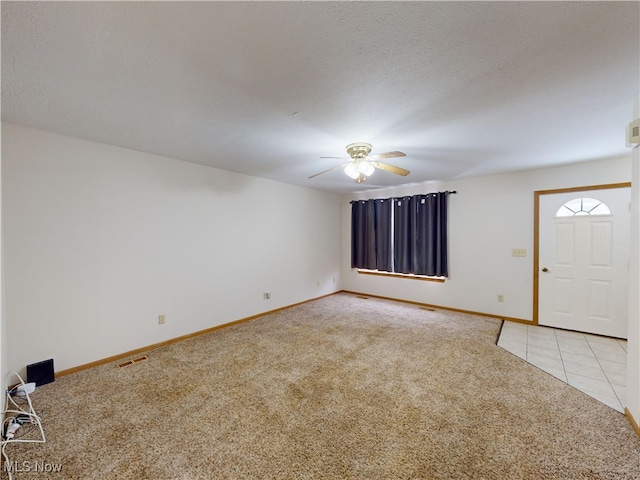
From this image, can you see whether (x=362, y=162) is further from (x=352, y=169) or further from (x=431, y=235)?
(x=431, y=235)

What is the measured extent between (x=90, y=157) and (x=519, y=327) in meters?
5.98

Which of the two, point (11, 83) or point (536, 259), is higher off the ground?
point (11, 83)

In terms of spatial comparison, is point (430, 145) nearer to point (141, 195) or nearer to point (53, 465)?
point (141, 195)

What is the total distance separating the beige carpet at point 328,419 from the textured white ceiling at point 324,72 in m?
2.38

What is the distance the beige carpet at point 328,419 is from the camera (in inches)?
61.1

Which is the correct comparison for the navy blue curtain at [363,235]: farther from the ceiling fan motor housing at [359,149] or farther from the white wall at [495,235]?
the ceiling fan motor housing at [359,149]

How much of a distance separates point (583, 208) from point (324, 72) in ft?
14.0

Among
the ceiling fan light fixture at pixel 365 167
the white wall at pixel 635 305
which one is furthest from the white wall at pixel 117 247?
the white wall at pixel 635 305

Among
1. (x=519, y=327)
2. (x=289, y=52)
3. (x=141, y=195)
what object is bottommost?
(x=519, y=327)

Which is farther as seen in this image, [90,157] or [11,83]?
[90,157]

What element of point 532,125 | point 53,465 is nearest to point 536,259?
point 532,125

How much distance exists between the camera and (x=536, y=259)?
3936 mm

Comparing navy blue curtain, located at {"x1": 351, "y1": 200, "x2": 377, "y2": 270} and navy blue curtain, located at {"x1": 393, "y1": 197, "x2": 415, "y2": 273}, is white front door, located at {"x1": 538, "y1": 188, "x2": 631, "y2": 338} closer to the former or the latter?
navy blue curtain, located at {"x1": 393, "y1": 197, "x2": 415, "y2": 273}

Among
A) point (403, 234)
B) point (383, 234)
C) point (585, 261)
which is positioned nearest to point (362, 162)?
point (403, 234)
